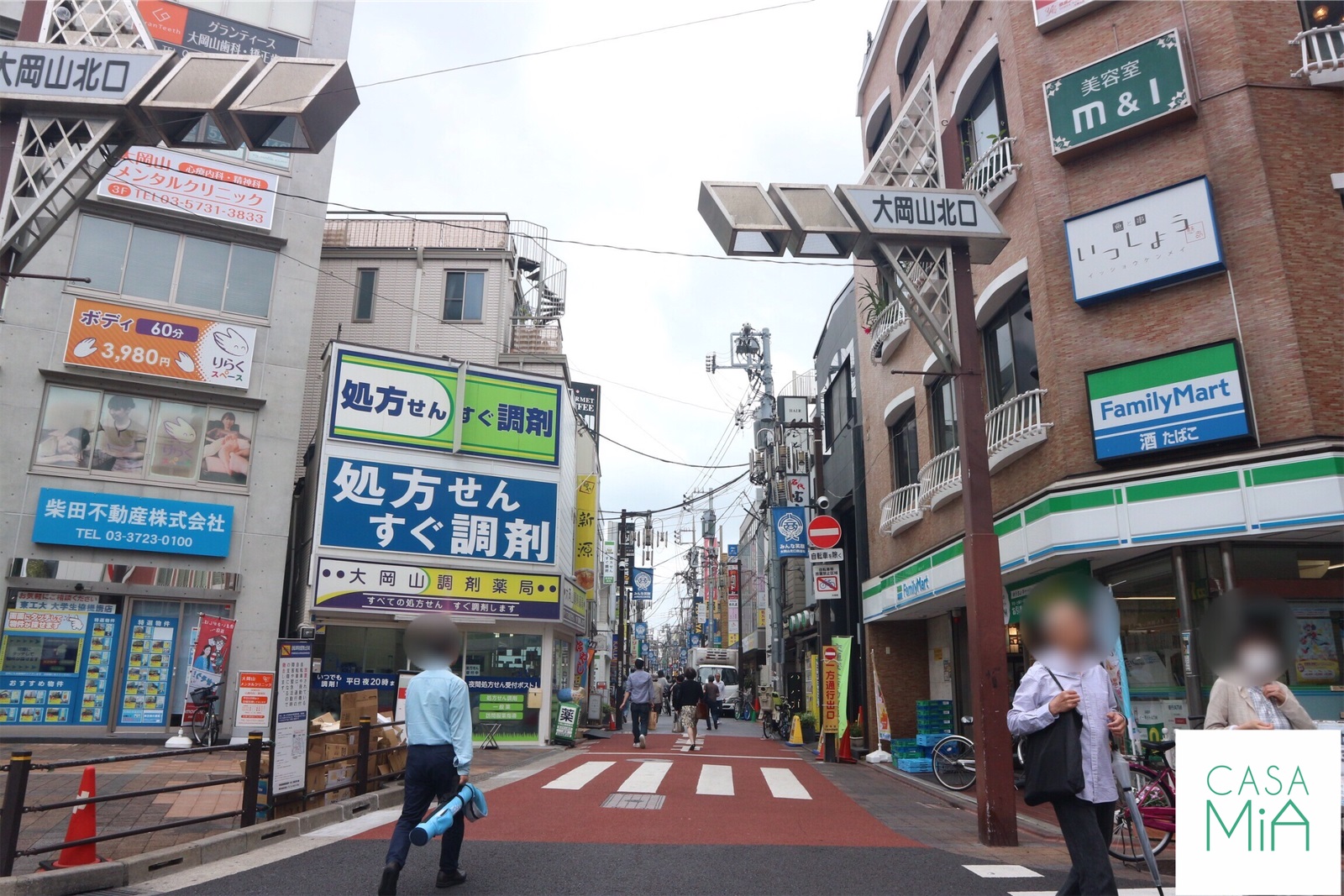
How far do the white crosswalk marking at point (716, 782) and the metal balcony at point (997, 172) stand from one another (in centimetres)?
896

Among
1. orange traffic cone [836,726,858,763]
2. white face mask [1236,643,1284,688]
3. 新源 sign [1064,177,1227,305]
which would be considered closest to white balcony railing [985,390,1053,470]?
新源 sign [1064,177,1227,305]

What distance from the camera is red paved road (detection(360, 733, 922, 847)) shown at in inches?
306

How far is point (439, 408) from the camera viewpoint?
2012 cm

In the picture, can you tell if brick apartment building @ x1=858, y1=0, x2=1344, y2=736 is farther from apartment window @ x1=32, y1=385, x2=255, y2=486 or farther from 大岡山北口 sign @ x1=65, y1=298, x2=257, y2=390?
apartment window @ x1=32, y1=385, x2=255, y2=486

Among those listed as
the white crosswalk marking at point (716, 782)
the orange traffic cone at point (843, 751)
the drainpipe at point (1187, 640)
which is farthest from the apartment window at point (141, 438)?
the drainpipe at point (1187, 640)

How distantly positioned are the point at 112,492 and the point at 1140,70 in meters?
18.8

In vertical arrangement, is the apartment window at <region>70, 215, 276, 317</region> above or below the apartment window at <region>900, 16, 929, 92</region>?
below

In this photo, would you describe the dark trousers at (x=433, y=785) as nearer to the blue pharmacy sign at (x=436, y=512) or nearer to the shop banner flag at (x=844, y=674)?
the shop banner flag at (x=844, y=674)

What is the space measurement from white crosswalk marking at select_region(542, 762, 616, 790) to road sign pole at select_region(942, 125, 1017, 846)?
533 cm

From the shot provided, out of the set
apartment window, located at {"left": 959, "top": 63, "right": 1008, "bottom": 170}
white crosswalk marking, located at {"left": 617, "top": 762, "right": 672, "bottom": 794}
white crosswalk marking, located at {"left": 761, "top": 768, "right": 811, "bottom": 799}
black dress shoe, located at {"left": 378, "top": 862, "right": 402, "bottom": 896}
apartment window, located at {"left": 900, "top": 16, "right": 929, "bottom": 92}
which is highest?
apartment window, located at {"left": 900, "top": 16, "right": 929, "bottom": 92}

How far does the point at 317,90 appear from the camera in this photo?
8.06 metres

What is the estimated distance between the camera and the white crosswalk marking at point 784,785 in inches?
441

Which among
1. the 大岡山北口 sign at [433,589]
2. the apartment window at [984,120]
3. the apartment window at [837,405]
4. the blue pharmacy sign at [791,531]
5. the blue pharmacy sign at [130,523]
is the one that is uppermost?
the apartment window at [984,120]

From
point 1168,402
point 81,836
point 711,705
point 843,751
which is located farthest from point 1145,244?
point 711,705
